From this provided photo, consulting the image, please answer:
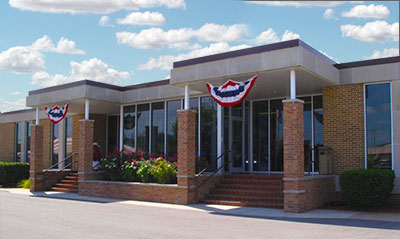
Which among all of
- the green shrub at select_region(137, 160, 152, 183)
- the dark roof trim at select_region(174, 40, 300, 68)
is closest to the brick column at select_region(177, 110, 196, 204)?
the dark roof trim at select_region(174, 40, 300, 68)

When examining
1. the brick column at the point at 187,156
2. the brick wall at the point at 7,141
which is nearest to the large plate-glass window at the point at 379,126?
the brick column at the point at 187,156

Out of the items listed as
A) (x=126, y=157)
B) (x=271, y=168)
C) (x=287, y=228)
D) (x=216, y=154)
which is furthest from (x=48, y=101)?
(x=287, y=228)

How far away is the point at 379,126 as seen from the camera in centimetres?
1352

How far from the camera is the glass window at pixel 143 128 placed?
20250mm

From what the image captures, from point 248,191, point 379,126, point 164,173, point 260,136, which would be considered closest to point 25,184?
point 164,173

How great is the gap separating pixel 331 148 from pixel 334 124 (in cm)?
88

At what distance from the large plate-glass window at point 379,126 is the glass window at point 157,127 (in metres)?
9.66

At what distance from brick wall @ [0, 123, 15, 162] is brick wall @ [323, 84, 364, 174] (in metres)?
24.0

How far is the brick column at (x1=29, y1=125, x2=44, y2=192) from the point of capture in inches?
770

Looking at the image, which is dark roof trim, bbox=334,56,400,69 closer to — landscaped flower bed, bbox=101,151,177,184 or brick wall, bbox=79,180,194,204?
brick wall, bbox=79,180,194,204

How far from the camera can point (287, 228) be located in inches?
351

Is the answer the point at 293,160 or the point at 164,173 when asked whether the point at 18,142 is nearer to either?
the point at 164,173

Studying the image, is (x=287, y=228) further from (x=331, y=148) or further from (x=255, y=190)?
(x=331, y=148)

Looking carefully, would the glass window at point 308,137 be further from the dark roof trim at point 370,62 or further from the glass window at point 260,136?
the dark roof trim at point 370,62
